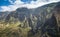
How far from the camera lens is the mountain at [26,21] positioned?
791 cm

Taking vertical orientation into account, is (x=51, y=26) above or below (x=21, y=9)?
below

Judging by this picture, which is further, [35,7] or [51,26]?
[35,7]

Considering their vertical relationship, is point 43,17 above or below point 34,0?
below

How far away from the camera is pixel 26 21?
813 cm

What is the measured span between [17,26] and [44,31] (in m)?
1.38

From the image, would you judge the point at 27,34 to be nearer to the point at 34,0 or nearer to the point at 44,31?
the point at 44,31

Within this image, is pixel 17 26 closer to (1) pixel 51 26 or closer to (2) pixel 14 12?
(2) pixel 14 12

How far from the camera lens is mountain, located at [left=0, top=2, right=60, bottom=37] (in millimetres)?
7910

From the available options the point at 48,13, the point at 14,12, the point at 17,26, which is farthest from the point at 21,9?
the point at 48,13

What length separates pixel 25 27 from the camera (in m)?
8.02

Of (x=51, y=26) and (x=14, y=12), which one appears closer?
(x=51, y=26)

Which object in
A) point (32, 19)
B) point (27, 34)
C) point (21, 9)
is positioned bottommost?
point (27, 34)

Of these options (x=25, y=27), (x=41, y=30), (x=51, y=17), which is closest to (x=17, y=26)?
A: (x=25, y=27)

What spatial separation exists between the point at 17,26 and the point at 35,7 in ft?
4.33
